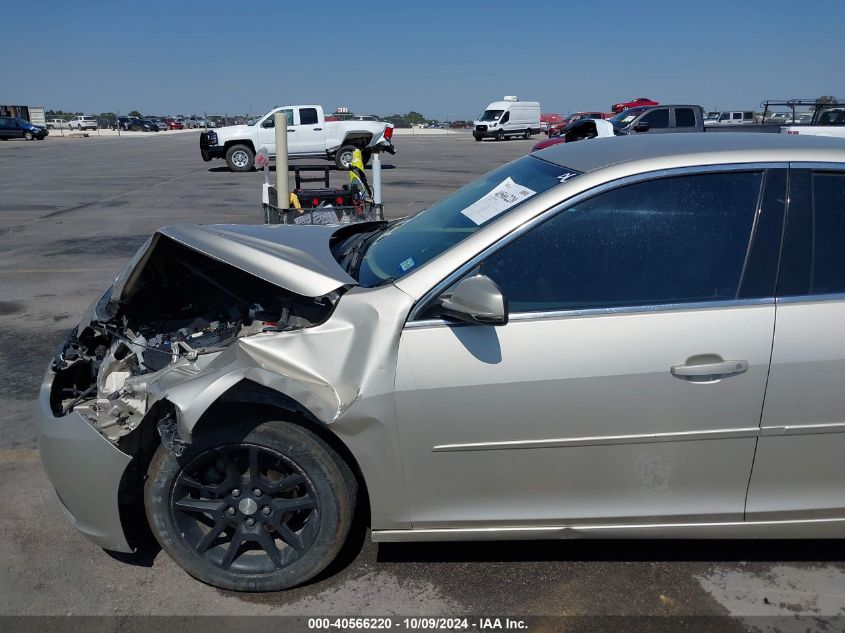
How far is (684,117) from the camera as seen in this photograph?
22.6 m

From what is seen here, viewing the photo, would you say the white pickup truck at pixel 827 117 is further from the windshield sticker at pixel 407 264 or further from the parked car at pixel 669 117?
the windshield sticker at pixel 407 264

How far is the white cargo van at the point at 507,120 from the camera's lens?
143ft

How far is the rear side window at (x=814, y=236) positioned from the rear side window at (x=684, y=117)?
21.6 metres

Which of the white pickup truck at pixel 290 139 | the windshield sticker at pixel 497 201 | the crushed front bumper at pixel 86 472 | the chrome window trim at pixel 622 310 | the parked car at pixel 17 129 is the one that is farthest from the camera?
the parked car at pixel 17 129

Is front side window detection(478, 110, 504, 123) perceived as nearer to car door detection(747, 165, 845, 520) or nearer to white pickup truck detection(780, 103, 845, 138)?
white pickup truck detection(780, 103, 845, 138)

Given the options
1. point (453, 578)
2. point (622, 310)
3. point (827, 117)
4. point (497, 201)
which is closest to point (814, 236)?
point (622, 310)

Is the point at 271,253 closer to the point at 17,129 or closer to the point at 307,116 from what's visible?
the point at 307,116

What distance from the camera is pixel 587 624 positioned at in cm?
266

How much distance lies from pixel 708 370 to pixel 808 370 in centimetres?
35

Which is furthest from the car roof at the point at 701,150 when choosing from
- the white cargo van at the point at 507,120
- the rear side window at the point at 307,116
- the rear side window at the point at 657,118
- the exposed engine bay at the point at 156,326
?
the white cargo van at the point at 507,120

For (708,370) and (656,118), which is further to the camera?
(656,118)

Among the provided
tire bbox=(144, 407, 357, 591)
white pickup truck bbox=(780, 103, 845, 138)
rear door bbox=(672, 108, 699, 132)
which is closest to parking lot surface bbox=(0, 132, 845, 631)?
tire bbox=(144, 407, 357, 591)

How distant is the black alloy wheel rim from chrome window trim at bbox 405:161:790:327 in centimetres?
78

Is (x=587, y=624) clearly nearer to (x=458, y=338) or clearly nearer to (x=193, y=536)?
(x=458, y=338)
